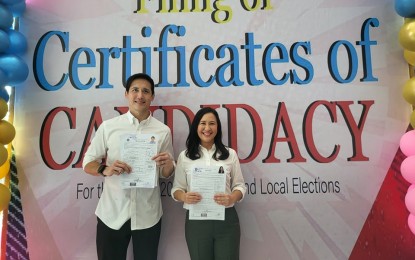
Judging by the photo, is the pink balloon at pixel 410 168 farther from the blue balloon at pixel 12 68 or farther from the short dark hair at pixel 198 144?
the blue balloon at pixel 12 68

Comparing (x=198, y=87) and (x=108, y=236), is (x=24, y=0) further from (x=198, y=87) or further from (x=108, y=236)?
(x=108, y=236)

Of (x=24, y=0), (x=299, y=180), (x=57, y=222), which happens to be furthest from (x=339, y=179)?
(x=24, y=0)

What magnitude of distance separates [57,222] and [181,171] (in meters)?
1.18

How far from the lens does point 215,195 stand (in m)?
2.21

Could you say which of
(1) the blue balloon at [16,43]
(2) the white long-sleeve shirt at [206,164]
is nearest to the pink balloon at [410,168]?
(2) the white long-sleeve shirt at [206,164]

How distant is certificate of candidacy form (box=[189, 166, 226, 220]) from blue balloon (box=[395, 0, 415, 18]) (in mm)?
1821

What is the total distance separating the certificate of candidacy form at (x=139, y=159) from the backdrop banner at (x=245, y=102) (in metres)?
0.46

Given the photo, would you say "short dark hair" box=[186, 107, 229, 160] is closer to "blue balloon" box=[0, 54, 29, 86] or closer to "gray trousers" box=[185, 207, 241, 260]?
"gray trousers" box=[185, 207, 241, 260]

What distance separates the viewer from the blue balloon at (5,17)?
247 cm

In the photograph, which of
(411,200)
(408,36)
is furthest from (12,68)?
(411,200)

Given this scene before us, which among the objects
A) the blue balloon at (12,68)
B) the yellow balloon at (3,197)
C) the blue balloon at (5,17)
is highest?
the blue balloon at (5,17)

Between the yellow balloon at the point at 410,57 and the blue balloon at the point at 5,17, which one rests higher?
the blue balloon at the point at 5,17

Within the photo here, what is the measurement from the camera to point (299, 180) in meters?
2.71

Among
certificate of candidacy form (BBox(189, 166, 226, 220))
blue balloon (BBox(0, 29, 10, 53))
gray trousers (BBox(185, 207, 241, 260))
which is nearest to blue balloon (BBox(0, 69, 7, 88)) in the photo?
blue balloon (BBox(0, 29, 10, 53))
